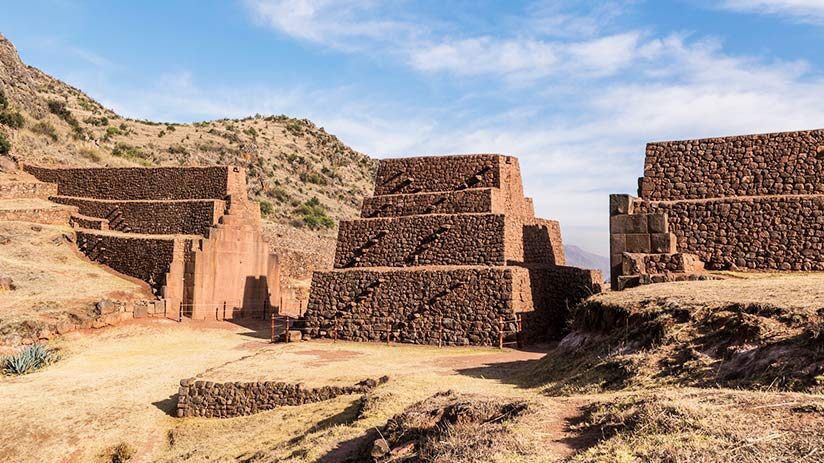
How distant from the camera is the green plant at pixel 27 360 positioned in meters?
19.1

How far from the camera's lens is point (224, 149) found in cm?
6506

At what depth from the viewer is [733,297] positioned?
36.6 ft

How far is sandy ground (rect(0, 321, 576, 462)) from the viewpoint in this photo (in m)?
12.0

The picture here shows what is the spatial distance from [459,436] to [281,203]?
5312 cm

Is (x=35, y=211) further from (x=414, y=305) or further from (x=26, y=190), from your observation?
(x=414, y=305)

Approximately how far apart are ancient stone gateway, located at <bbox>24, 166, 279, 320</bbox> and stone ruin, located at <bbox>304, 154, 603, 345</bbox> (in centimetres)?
698

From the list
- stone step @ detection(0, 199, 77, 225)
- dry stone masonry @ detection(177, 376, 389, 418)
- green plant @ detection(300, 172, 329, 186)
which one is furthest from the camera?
green plant @ detection(300, 172, 329, 186)

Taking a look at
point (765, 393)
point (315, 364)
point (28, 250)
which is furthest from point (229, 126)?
point (765, 393)

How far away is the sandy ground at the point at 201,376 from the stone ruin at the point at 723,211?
404cm

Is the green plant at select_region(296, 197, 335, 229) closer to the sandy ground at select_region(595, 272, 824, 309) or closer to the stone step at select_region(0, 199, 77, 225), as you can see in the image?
the stone step at select_region(0, 199, 77, 225)

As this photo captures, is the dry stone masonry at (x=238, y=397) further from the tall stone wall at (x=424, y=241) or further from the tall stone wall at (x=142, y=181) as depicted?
the tall stone wall at (x=142, y=181)

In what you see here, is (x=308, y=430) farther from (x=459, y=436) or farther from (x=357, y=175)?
(x=357, y=175)

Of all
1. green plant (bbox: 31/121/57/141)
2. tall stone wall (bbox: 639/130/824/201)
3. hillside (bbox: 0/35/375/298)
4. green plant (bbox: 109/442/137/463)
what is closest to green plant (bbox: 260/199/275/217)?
hillside (bbox: 0/35/375/298)

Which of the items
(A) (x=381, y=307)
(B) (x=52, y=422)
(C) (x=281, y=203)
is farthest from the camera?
(C) (x=281, y=203)
